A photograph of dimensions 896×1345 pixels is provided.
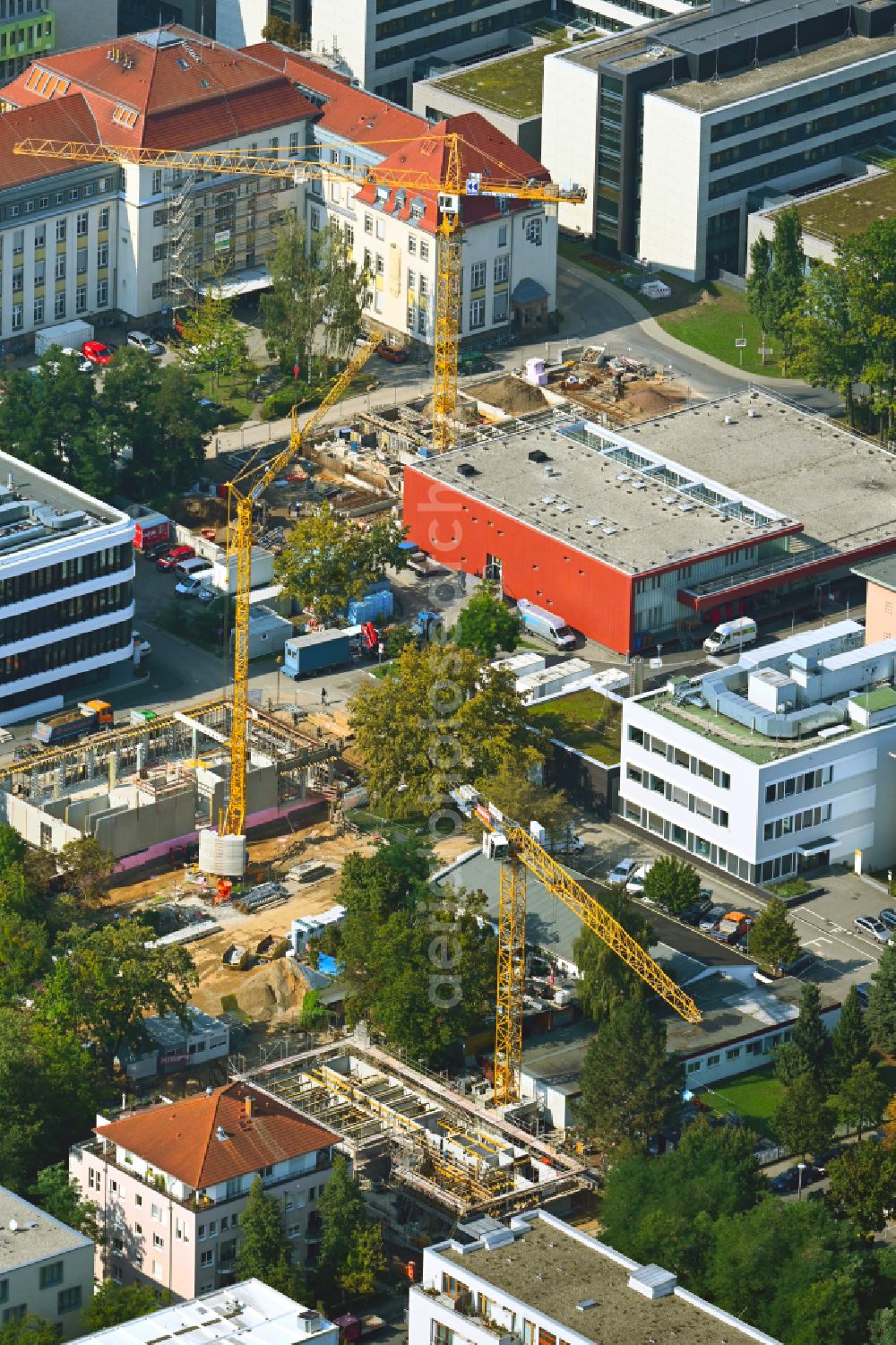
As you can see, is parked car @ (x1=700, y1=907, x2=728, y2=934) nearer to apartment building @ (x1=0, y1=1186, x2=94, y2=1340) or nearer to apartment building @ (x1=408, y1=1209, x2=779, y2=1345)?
apartment building @ (x1=408, y1=1209, x2=779, y2=1345)

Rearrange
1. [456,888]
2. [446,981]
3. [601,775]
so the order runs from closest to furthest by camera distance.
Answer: [446,981]
[456,888]
[601,775]

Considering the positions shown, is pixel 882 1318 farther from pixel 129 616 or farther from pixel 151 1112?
pixel 129 616

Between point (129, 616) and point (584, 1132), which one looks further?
point (129, 616)

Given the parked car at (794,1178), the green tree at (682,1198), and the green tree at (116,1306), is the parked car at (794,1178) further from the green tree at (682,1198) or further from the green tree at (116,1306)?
the green tree at (116,1306)

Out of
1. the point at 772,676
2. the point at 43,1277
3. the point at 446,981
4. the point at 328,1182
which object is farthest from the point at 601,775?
the point at 43,1277

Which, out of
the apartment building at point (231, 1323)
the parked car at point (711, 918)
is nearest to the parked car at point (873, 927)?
the parked car at point (711, 918)
